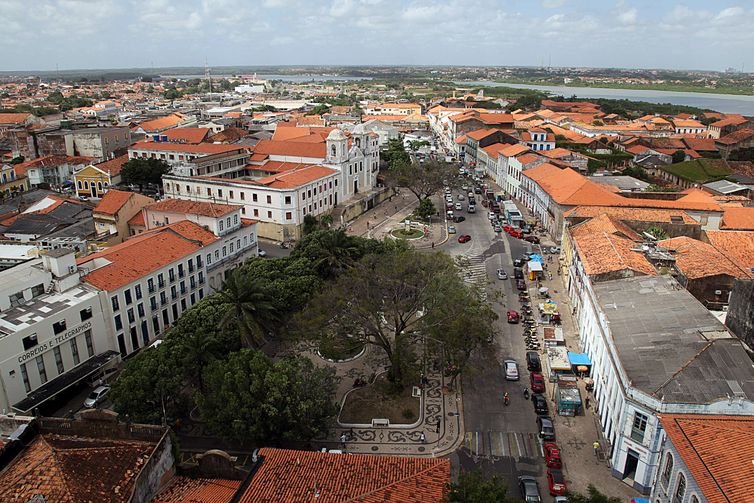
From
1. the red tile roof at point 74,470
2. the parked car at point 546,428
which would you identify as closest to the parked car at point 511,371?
the parked car at point 546,428

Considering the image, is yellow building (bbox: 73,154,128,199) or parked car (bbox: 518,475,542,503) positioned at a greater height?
yellow building (bbox: 73,154,128,199)

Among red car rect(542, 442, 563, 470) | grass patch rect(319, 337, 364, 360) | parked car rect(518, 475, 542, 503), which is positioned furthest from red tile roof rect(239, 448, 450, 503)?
grass patch rect(319, 337, 364, 360)

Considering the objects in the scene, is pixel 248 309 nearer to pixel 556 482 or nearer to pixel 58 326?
pixel 58 326

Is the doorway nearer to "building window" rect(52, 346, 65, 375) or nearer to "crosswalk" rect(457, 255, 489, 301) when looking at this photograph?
"crosswalk" rect(457, 255, 489, 301)

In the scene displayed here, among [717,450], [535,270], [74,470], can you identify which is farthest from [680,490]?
[535,270]

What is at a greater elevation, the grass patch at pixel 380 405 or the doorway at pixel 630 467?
the doorway at pixel 630 467

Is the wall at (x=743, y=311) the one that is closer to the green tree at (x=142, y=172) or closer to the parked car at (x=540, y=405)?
the parked car at (x=540, y=405)

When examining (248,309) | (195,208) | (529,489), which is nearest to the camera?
(529,489)
